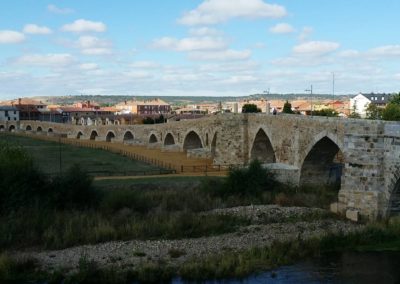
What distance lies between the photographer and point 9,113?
125375 millimetres

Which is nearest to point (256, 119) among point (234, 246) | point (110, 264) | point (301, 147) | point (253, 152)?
point (253, 152)

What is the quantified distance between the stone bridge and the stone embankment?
1.74 metres

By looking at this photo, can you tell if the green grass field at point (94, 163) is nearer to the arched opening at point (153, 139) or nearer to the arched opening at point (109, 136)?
the arched opening at point (153, 139)

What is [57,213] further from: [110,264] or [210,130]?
[210,130]

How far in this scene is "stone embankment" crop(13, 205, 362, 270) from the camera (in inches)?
734

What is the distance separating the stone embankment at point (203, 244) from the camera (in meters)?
18.6

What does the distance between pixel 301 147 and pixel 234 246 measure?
1244cm

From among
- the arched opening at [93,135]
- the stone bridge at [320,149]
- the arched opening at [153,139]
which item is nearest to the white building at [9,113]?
the arched opening at [93,135]

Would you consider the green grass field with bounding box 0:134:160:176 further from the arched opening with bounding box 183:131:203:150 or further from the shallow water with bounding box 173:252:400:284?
the shallow water with bounding box 173:252:400:284

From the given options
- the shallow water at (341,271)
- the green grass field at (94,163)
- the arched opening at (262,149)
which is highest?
the arched opening at (262,149)

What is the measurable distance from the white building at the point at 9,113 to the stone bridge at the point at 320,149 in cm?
7711

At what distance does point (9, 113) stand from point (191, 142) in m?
79.5

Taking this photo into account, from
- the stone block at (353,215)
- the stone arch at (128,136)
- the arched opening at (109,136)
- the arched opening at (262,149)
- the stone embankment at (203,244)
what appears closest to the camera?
the stone embankment at (203,244)

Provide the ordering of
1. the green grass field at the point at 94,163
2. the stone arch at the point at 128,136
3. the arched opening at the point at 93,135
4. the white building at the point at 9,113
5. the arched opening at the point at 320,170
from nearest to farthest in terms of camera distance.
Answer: the arched opening at the point at 320,170 < the green grass field at the point at 94,163 < the stone arch at the point at 128,136 < the arched opening at the point at 93,135 < the white building at the point at 9,113
